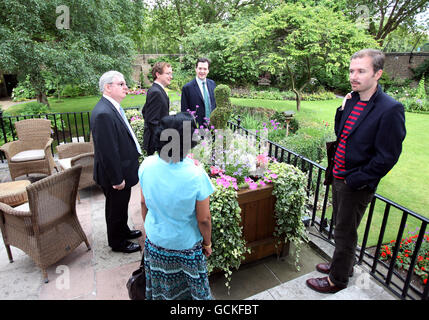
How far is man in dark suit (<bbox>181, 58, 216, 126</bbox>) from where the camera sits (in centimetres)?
394

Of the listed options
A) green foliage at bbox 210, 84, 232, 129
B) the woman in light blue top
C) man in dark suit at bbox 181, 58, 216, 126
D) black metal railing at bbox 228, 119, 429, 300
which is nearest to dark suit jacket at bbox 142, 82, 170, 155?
Answer: man in dark suit at bbox 181, 58, 216, 126

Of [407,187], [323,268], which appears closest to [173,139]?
[323,268]

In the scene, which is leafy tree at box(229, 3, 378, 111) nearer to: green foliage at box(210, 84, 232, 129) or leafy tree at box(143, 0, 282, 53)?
green foliage at box(210, 84, 232, 129)

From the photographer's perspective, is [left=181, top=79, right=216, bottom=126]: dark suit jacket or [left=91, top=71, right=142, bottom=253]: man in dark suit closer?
[left=91, top=71, right=142, bottom=253]: man in dark suit

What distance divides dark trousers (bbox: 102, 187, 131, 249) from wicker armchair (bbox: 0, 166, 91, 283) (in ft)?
1.10

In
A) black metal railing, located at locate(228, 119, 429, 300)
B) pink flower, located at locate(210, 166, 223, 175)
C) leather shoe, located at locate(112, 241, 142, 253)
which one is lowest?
leather shoe, located at locate(112, 241, 142, 253)

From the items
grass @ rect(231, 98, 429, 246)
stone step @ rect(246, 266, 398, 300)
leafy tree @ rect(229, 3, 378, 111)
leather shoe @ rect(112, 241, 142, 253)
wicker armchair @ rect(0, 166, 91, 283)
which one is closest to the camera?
stone step @ rect(246, 266, 398, 300)

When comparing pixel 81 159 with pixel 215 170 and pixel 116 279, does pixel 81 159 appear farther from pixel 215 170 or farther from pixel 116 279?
pixel 215 170

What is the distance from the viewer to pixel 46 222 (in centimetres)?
237

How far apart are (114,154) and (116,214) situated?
26.4 inches

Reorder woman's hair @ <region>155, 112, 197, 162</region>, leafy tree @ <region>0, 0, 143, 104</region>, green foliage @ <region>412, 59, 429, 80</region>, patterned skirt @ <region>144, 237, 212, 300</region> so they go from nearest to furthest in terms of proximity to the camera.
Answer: woman's hair @ <region>155, 112, 197, 162</region>
patterned skirt @ <region>144, 237, 212, 300</region>
leafy tree @ <region>0, 0, 143, 104</region>
green foliage @ <region>412, 59, 429, 80</region>

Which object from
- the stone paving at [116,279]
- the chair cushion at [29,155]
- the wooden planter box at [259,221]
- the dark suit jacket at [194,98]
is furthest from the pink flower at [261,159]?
the chair cushion at [29,155]

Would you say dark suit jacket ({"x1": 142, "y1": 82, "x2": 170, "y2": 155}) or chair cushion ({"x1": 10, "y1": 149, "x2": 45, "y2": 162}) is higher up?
dark suit jacket ({"x1": 142, "y1": 82, "x2": 170, "y2": 155})
